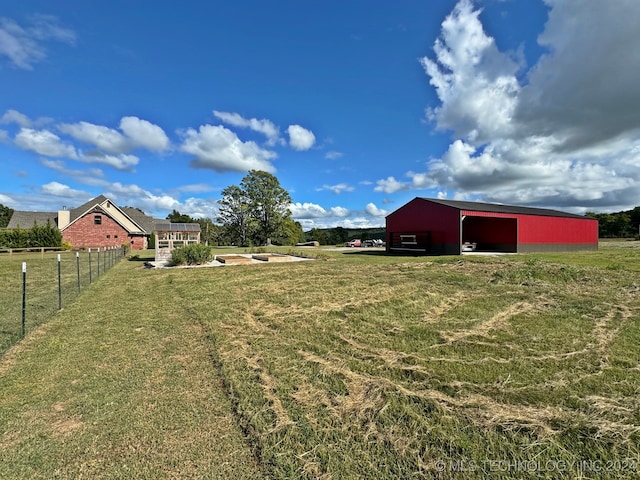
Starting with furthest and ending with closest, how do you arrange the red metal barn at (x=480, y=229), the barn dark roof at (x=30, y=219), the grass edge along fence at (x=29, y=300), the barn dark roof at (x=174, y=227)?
the barn dark roof at (x=30, y=219) < the red metal barn at (x=480, y=229) < the barn dark roof at (x=174, y=227) < the grass edge along fence at (x=29, y=300)

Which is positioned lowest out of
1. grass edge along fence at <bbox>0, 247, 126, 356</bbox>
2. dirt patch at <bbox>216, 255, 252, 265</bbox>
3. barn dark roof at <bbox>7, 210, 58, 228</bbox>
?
grass edge along fence at <bbox>0, 247, 126, 356</bbox>

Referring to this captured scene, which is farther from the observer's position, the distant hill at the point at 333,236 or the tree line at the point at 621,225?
the tree line at the point at 621,225

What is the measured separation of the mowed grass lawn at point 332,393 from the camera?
6.82 ft

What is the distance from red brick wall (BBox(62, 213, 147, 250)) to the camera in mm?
33312

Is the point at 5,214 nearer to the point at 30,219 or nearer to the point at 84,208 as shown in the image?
the point at 30,219

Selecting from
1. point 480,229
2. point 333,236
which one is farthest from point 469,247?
point 333,236

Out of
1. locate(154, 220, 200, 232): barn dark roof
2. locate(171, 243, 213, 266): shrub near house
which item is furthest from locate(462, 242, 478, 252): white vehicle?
locate(154, 220, 200, 232): barn dark roof

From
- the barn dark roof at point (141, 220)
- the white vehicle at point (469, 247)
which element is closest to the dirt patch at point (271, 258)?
the white vehicle at point (469, 247)

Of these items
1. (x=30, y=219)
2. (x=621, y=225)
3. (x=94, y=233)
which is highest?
(x=30, y=219)

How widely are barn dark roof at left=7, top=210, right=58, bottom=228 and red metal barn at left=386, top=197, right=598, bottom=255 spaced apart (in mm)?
37704

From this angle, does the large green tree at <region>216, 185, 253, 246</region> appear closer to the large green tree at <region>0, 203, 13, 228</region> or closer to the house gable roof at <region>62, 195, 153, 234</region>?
the house gable roof at <region>62, 195, 153, 234</region>

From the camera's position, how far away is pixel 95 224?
112ft

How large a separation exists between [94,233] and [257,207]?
18.2 metres

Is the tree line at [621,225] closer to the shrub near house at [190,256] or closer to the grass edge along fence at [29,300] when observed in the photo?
the shrub near house at [190,256]
